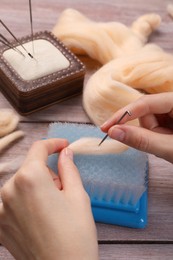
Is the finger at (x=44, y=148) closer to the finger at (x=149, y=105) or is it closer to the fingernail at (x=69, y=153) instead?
the fingernail at (x=69, y=153)

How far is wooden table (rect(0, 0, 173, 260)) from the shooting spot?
0.71 m

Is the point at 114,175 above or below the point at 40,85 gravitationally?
below

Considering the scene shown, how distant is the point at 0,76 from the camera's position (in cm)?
90

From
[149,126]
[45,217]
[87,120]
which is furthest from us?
[87,120]

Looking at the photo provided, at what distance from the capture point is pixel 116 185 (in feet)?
2.37

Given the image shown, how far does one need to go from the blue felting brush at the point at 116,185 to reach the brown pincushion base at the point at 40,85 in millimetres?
174

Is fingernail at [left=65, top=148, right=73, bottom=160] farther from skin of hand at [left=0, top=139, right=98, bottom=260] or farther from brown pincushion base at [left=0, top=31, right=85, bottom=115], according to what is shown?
brown pincushion base at [left=0, top=31, right=85, bottom=115]

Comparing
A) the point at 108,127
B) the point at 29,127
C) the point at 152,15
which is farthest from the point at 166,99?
the point at 152,15

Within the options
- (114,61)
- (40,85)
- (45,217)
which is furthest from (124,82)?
(45,217)

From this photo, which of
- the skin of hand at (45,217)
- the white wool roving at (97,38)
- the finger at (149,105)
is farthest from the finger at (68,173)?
the white wool roving at (97,38)

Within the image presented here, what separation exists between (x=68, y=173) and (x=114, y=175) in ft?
0.36

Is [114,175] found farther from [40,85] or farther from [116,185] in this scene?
[40,85]

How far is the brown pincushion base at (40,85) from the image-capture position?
848mm

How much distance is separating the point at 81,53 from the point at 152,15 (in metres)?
0.24
